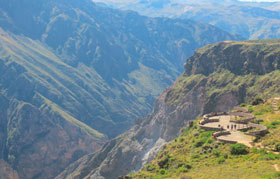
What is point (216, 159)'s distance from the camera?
5850 cm

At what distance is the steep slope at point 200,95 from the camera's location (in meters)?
161

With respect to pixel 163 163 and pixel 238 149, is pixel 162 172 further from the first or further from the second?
pixel 238 149

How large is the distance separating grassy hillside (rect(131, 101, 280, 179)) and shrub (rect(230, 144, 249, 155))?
13.7 inches

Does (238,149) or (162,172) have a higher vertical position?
(238,149)

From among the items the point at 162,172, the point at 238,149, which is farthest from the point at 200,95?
the point at 238,149

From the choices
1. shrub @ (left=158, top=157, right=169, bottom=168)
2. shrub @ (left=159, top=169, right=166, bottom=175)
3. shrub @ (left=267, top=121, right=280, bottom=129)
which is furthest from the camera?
shrub @ (left=267, top=121, right=280, bottom=129)

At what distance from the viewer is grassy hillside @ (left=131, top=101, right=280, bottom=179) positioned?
5053cm

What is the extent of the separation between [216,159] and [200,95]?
11444 cm

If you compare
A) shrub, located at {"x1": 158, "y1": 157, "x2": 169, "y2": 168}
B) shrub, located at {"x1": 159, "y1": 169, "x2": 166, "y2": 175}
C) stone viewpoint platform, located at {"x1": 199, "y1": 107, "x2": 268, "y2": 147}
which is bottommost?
shrub, located at {"x1": 159, "y1": 169, "x2": 166, "y2": 175}

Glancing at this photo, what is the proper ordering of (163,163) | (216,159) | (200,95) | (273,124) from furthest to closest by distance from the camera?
(200,95)
(273,124)
(163,163)
(216,159)

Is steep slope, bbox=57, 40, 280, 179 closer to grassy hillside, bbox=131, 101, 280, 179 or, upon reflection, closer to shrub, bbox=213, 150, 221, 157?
grassy hillside, bbox=131, 101, 280, 179

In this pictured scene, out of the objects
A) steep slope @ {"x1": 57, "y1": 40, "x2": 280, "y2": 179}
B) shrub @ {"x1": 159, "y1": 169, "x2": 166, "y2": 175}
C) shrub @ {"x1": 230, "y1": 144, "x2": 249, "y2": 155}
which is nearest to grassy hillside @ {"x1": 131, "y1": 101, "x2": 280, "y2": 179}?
shrub @ {"x1": 159, "y1": 169, "x2": 166, "y2": 175}

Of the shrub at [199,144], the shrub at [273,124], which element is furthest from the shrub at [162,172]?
the shrub at [273,124]

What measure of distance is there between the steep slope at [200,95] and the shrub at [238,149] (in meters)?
91.3
